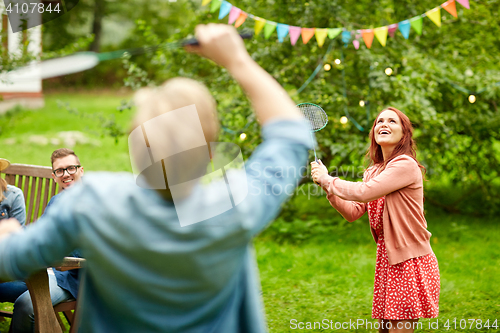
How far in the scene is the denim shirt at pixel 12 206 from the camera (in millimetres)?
3391

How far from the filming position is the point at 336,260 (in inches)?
207

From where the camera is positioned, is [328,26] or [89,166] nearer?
[328,26]

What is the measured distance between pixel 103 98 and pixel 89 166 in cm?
1111

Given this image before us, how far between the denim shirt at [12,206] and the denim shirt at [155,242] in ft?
8.64

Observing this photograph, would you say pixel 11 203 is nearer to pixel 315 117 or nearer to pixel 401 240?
pixel 315 117

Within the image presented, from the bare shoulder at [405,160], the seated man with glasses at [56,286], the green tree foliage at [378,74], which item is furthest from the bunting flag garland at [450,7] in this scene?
the seated man with glasses at [56,286]

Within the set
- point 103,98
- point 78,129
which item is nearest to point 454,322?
point 78,129

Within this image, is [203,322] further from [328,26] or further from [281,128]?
[328,26]

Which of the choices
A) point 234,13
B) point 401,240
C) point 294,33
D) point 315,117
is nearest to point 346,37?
Answer: point 294,33

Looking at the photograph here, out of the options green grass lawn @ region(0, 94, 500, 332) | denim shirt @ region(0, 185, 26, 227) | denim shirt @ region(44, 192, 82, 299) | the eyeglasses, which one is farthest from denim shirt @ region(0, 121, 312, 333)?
green grass lawn @ region(0, 94, 500, 332)

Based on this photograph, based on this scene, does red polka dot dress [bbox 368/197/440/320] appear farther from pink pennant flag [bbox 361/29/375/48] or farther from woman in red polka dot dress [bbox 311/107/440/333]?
pink pennant flag [bbox 361/29/375/48]

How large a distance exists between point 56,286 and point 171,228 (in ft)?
7.48

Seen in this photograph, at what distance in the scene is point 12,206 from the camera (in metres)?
3.41

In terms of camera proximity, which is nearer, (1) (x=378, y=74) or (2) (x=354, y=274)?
(2) (x=354, y=274)
